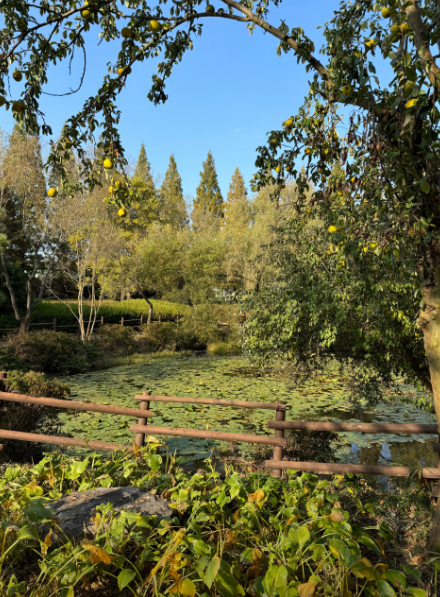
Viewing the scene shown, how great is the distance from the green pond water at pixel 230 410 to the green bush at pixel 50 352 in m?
0.82

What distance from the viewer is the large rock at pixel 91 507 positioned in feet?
7.35

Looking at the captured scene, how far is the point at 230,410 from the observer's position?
368 inches

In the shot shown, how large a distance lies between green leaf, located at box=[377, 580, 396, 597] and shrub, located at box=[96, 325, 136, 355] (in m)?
16.4

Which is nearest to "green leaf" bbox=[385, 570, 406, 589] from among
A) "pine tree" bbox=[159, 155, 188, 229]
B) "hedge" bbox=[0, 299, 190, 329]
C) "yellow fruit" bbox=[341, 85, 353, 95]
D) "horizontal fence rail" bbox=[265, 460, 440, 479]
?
"horizontal fence rail" bbox=[265, 460, 440, 479]

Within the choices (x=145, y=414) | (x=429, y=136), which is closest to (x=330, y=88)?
(x=429, y=136)

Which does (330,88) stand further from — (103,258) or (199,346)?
(199,346)

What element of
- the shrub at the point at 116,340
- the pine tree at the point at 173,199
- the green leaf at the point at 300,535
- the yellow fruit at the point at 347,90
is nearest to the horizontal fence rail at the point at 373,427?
the green leaf at the point at 300,535

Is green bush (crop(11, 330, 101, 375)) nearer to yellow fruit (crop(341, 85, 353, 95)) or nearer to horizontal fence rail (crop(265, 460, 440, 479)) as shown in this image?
horizontal fence rail (crop(265, 460, 440, 479))

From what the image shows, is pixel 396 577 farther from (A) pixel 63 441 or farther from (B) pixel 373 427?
(A) pixel 63 441

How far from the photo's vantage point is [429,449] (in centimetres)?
736

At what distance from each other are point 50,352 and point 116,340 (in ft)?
14.3

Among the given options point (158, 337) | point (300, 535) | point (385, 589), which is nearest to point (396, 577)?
point (385, 589)

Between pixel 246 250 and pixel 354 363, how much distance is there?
16370mm

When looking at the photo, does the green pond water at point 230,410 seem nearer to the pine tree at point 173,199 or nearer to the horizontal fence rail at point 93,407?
the horizontal fence rail at point 93,407
